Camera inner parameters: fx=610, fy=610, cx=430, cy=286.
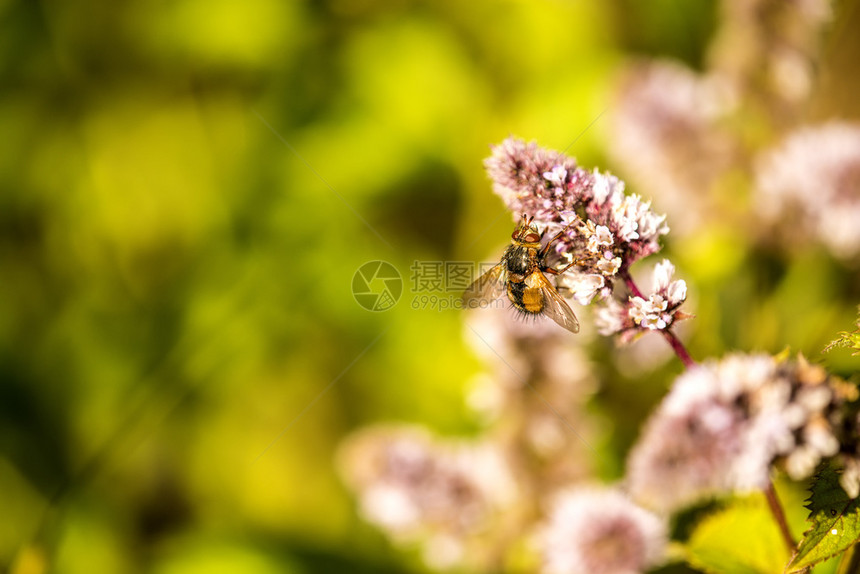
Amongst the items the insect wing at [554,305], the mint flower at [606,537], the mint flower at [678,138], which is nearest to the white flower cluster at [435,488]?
the mint flower at [606,537]

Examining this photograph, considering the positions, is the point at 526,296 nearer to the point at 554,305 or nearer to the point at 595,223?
the point at 554,305

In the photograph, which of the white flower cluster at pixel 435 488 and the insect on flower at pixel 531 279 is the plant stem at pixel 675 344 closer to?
the insect on flower at pixel 531 279

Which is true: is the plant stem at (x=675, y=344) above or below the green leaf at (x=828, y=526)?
above

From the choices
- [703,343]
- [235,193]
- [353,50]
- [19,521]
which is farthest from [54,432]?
[703,343]

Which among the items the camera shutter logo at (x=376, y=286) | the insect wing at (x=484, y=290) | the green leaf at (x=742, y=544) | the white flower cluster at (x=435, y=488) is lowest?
the green leaf at (x=742, y=544)

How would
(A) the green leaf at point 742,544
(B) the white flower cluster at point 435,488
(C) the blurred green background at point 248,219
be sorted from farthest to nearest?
(C) the blurred green background at point 248,219
(B) the white flower cluster at point 435,488
(A) the green leaf at point 742,544

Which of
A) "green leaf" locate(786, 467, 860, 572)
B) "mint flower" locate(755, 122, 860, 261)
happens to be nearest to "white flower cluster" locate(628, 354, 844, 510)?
"green leaf" locate(786, 467, 860, 572)

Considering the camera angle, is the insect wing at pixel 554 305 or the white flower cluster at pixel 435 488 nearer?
the insect wing at pixel 554 305

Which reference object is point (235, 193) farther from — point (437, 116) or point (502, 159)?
point (502, 159)
